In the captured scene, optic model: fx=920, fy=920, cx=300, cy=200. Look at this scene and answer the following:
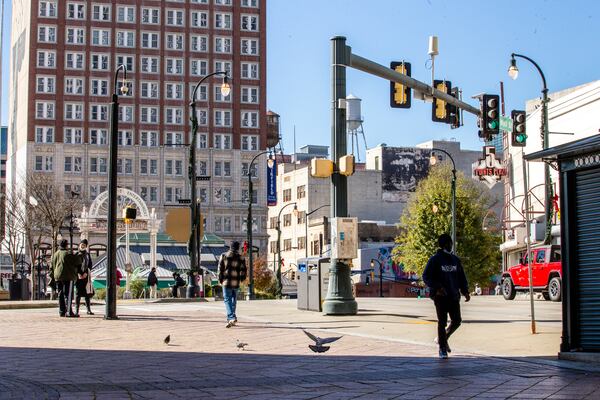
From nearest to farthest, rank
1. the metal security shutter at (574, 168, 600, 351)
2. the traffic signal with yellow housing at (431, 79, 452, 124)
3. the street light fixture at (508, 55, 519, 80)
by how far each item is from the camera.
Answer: the metal security shutter at (574, 168, 600, 351) < the traffic signal with yellow housing at (431, 79, 452, 124) < the street light fixture at (508, 55, 519, 80)

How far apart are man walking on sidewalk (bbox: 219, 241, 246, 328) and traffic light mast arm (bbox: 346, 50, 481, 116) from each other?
5.63m

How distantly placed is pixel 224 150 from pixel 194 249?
8078 centimetres

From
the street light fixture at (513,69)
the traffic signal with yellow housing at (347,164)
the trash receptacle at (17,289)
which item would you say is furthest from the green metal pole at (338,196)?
the trash receptacle at (17,289)

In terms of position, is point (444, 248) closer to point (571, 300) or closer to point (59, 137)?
point (571, 300)

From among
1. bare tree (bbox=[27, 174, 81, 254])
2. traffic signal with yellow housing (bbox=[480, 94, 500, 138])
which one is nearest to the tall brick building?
bare tree (bbox=[27, 174, 81, 254])

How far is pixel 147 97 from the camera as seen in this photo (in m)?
109

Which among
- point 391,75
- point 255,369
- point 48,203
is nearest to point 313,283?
point 391,75

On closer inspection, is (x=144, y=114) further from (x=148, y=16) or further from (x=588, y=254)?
(x=588, y=254)

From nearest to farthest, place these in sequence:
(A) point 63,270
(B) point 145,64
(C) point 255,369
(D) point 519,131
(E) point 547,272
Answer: (C) point 255,369, (A) point 63,270, (D) point 519,131, (E) point 547,272, (B) point 145,64

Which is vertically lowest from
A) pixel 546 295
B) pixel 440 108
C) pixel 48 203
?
pixel 546 295

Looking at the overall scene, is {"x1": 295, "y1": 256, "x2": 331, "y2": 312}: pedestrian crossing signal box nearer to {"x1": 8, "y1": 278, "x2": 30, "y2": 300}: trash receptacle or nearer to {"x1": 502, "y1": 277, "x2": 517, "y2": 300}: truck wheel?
{"x1": 502, "y1": 277, "x2": 517, "y2": 300}: truck wheel

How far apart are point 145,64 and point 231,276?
95.6 meters

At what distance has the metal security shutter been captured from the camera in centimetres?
1144

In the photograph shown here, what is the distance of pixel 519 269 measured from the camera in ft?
113
